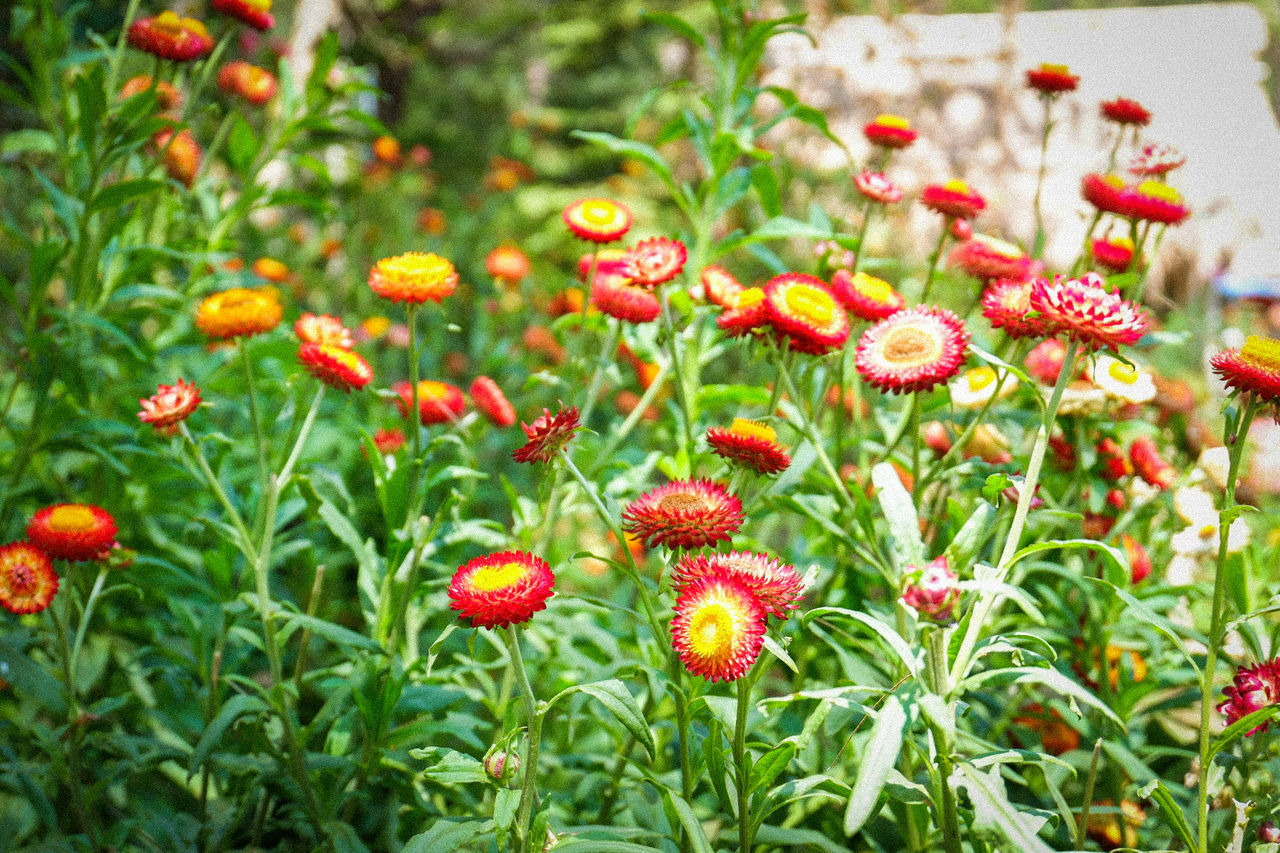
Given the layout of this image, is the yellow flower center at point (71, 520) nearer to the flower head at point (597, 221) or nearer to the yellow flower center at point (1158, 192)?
the flower head at point (597, 221)

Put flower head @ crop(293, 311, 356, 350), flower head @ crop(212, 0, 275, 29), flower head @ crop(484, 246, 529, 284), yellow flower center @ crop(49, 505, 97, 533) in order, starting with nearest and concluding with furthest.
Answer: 1. yellow flower center @ crop(49, 505, 97, 533)
2. flower head @ crop(293, 311, 356, 350)
3. flower head @ crop(212, 0, 275, 29)
4. flower head @ crop(484, 246, 529, 284)

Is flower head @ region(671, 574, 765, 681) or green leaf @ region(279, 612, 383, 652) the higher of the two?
flower head @ region(671, 574, 765, 681)

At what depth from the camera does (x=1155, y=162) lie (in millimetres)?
1724

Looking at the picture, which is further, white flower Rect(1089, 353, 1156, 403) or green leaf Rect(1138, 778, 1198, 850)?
white flower Rect(1089, 353, 1156, 403)

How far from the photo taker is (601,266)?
178 centimetres

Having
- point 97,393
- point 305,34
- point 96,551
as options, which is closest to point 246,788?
point 96,551

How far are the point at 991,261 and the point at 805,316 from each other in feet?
1.76

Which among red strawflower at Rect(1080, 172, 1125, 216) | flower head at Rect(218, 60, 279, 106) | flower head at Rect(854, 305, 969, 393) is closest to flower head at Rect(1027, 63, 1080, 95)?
red strawflower at Rect(1080, 172, 1125, 216)

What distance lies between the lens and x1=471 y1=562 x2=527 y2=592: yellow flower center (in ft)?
3.32

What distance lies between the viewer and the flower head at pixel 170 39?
1791 millimetres

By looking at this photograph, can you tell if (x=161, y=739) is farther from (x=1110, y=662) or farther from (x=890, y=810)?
(x=1110, y=662)

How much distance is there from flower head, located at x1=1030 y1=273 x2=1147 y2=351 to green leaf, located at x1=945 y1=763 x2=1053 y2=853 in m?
0.50

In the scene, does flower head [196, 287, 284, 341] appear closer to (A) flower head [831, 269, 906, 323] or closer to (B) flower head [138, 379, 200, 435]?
(B) flower head [138, 379, 200, 435]

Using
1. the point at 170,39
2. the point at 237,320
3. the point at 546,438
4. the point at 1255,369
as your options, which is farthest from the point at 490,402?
the point at 1255,369
